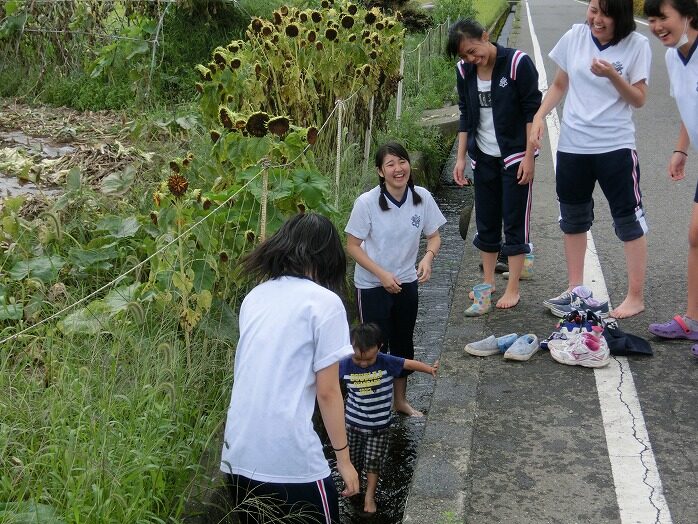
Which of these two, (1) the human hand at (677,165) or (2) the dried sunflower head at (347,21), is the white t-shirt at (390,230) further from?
(2) the dried sunflower head at (347,21)

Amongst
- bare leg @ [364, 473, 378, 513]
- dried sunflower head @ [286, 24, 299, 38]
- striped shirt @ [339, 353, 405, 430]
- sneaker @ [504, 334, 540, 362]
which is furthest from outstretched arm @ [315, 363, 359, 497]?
dried sunflower head @ [286, 24, 299, 38]

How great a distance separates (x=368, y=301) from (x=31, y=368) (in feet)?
5.79

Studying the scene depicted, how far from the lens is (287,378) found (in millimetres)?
3404

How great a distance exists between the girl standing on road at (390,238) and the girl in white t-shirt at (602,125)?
80 centimetres

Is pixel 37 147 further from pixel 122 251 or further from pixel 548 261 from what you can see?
pixel 548 261

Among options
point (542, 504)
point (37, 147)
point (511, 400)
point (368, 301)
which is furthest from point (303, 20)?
point (542, 504)

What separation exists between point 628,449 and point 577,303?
4.04 feet

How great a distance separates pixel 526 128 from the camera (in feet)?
18.6

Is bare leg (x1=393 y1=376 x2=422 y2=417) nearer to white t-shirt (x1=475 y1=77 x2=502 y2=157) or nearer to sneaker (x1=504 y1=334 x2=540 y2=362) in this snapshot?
sneaker (x1=504 y1=334 x2=540 y2=362)

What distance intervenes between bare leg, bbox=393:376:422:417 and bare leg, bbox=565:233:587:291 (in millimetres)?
1156

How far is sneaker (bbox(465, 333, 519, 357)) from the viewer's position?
5.35 metres

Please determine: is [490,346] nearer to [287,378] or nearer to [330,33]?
[287,378]

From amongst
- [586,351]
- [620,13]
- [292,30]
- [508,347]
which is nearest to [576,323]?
[586,351]

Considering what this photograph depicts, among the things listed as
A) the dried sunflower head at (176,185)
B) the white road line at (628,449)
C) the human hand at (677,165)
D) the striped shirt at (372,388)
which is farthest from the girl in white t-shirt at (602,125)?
the dried sunflower head at (176,185)
